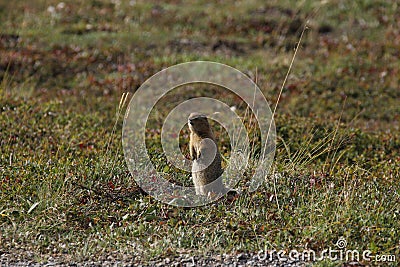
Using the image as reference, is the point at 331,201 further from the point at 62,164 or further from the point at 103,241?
the point at 62,164

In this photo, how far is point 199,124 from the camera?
225 inches

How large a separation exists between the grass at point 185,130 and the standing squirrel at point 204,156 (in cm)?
21

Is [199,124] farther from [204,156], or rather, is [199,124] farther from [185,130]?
[185,130]

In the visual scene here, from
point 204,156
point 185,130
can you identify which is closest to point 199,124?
point 204,156

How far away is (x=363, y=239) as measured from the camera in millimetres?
5312

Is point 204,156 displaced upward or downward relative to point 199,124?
downward

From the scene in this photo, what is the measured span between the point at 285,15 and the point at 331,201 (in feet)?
33.4

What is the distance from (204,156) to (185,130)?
110 inches

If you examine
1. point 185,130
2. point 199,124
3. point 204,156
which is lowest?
point 185,130

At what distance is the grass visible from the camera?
18.0 ft

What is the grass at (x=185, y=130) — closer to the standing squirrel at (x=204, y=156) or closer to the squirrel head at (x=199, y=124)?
the standing squirrel at (x=204, y=156)

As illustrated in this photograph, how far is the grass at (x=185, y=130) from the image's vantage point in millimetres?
5496

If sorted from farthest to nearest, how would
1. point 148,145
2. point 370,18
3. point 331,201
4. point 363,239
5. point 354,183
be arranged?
point 370,18
point 148,145
point 354,183
point 331,201
point 363,239

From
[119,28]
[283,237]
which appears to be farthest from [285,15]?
→ [283,237]
